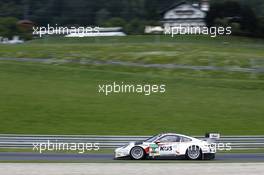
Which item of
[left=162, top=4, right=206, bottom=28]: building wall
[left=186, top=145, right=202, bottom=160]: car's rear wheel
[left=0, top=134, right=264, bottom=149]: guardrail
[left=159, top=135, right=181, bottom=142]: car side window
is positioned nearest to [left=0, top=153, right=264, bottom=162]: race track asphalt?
[left=186, top=145, right=202, bottom=160]: car's rear wheel

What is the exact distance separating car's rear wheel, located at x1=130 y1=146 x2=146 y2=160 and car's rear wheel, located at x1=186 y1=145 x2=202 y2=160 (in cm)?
141

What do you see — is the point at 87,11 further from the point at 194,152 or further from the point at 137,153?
the point at 194,152

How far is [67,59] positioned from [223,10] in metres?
26.7

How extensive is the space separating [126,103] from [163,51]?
727 inches

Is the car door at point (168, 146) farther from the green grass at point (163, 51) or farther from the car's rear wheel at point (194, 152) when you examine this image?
the green grass at point (163, 51)

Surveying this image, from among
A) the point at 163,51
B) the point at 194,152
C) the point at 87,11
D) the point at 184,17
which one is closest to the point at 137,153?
the point at 194,152

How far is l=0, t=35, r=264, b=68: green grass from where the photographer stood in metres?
44.6

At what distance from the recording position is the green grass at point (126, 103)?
86.6 ft

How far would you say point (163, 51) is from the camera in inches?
1922

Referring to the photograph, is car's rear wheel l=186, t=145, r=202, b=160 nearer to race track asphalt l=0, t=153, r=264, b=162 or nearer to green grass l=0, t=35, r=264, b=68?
race track asphalt l=0, t=153, r=264, b=162

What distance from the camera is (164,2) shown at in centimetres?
9125

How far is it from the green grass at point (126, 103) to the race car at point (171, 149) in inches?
264

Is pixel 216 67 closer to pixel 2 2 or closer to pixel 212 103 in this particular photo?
pixel 212 103

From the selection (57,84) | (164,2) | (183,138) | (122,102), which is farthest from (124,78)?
(164,2)
